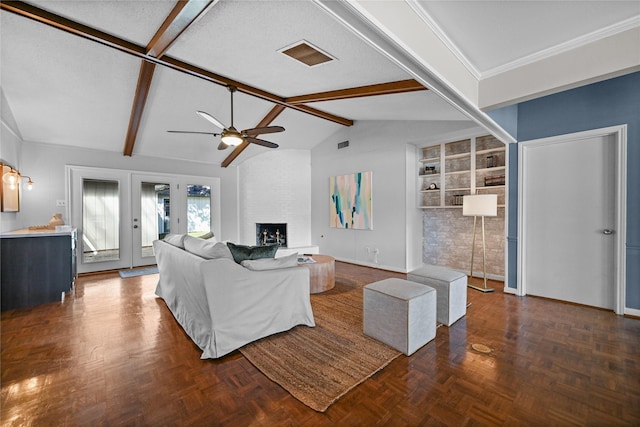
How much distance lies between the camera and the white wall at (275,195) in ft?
22.8

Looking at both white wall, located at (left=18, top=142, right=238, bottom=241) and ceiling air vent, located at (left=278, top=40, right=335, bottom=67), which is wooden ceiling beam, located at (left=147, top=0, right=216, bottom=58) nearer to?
ceiling air vent, located at (left=278, top=40, right=335, bottom=67)

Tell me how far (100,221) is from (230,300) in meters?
4.69

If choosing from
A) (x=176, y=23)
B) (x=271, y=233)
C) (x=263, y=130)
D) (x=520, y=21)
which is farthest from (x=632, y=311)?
(x=271, y=233)

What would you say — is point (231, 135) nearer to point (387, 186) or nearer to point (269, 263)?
point (269, 263)

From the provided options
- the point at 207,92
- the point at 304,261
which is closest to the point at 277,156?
the point at 207,92

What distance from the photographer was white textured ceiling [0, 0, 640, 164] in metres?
2.00

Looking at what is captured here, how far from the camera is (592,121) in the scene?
3.29 m

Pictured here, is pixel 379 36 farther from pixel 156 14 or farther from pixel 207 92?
pixel 207 92

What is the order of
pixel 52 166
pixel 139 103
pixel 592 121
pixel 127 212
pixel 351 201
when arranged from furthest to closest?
pixel 351 201
pixel 127 212
pixel 52 166
pixel 139 103
pixel 592 121

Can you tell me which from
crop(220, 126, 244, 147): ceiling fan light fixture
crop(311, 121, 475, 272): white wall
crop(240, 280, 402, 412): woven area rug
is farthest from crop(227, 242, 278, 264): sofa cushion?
crop(311, 121, 475, 272): white wall

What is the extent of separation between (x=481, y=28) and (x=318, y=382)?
286cm

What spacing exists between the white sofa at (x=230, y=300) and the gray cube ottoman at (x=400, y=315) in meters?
0.67

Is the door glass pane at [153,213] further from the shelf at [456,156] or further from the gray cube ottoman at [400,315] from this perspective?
the shelf at [456,156]

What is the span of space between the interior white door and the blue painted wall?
0.13 meters
